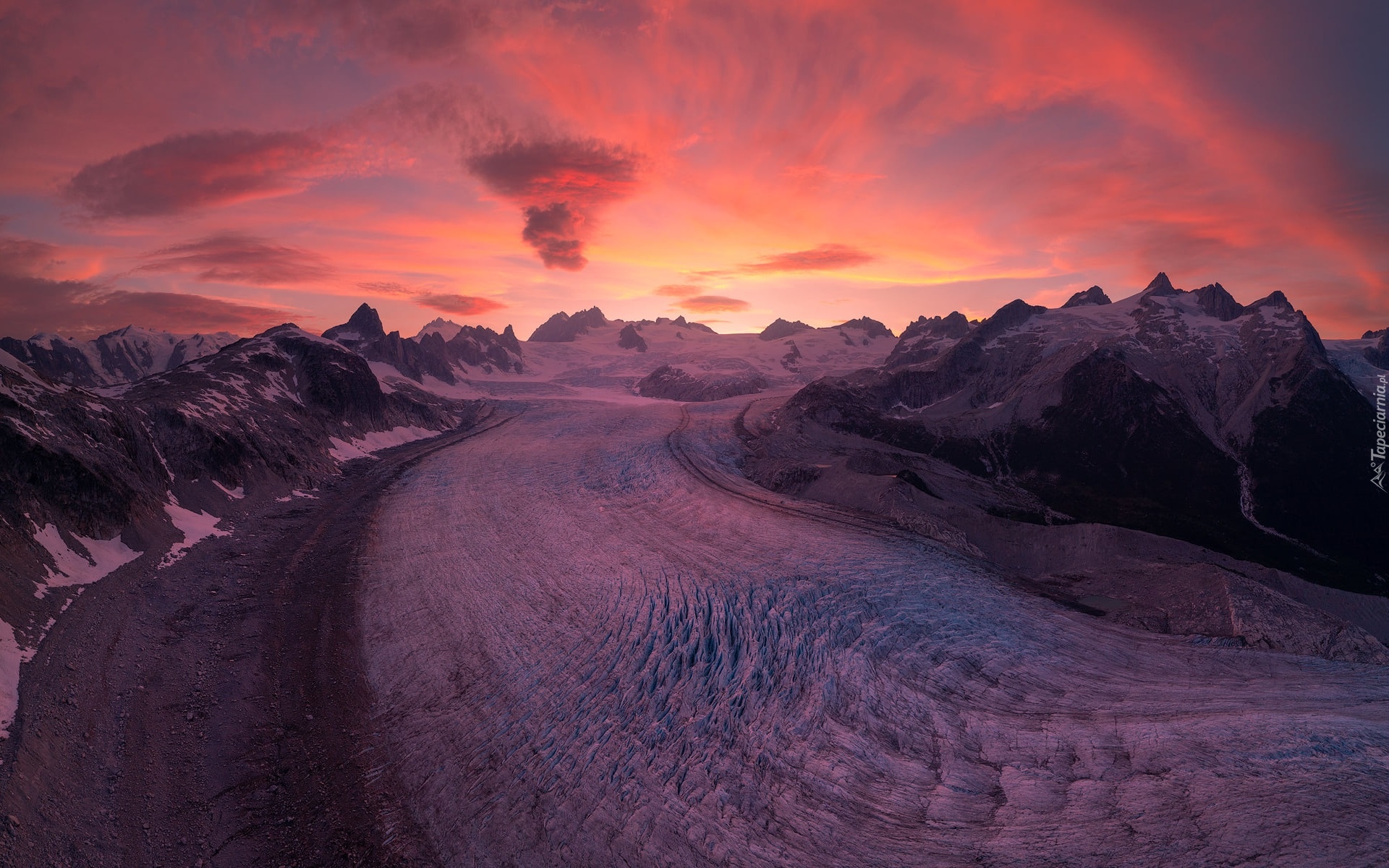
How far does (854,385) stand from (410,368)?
3086 inches

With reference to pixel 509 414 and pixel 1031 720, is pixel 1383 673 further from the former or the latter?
pixel 509 414

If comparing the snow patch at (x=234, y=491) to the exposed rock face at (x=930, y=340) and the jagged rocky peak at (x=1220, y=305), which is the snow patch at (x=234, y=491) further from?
the jagged rocky peak at (x=1220, y=305)

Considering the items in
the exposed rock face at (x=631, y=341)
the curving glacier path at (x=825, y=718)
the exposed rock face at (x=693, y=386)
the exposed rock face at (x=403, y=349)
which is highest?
the exposed rock face at (x=631, y=341)

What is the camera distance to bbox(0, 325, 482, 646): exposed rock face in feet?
66.9

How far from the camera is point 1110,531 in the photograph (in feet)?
105

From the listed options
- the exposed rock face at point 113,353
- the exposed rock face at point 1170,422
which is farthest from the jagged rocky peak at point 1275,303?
the exposed rock face at point 113,353

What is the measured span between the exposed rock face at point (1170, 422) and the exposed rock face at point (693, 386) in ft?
147

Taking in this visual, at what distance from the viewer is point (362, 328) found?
340 feet

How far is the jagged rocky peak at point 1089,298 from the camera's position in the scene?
90188mm

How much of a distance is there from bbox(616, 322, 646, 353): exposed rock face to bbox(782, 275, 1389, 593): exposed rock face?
11978 cm

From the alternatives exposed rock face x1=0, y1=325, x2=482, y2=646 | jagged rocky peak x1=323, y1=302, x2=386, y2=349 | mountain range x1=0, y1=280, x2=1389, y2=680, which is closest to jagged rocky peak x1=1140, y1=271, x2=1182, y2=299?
mountain range x1=0, y1=280, x2=1389, y2=680

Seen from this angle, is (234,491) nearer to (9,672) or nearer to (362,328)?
(9,672)

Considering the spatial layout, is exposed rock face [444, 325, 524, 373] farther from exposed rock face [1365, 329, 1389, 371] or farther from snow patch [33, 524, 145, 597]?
exposed rock face [1365, 329, 1389, 371]

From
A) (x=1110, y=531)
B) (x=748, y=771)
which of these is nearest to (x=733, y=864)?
(x=748, y=771)
